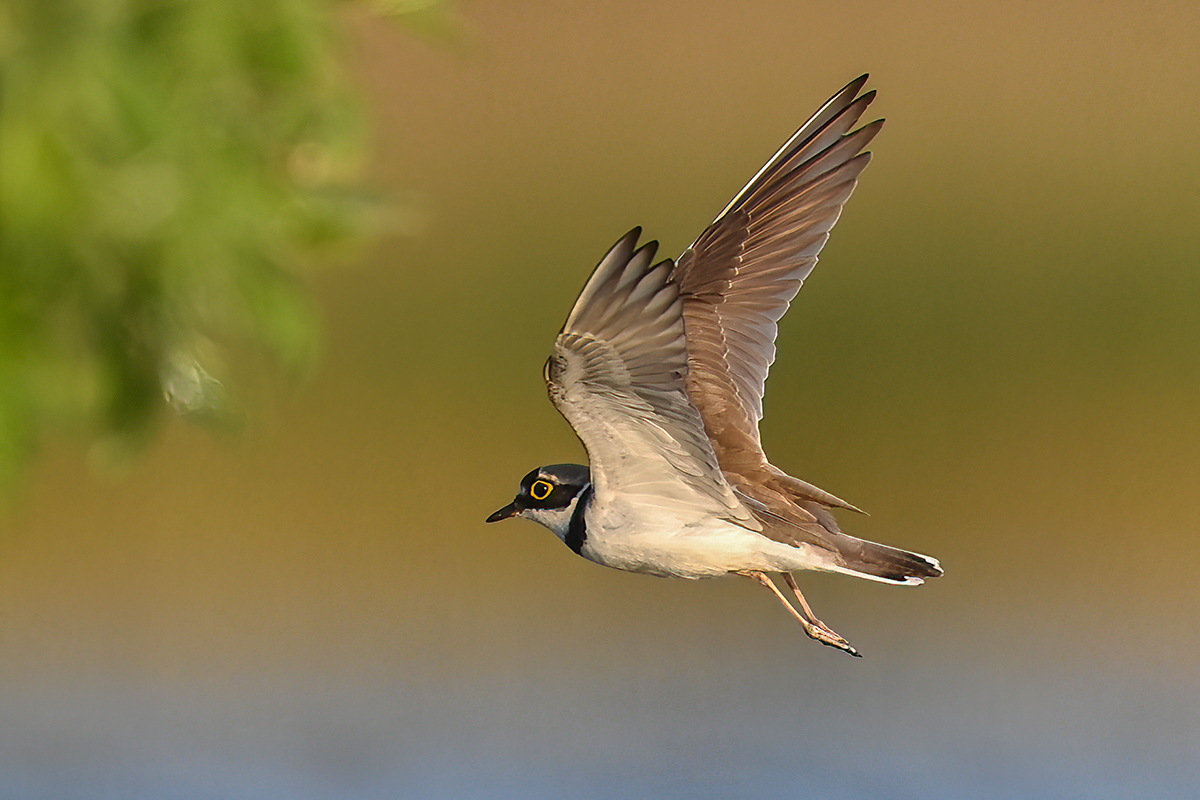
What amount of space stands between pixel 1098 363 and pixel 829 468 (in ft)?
5.27

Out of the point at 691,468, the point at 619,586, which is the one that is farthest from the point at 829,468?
the point at 691,468

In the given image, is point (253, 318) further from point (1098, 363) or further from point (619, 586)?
point (1098, 363)

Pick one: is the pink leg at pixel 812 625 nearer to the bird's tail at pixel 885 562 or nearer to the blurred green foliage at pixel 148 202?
the bird's tail at pixel 885 562

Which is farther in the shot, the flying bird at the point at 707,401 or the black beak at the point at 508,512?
the black beak at the point at 508,512

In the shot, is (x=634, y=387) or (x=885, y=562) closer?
(x=634, y=387)

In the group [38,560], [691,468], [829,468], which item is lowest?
[38,560]

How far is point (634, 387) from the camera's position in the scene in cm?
180

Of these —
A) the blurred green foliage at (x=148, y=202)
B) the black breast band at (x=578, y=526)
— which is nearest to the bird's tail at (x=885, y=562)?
the black breast band at (x=578, y=526)

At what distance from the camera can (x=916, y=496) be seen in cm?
438

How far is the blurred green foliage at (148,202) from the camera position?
1.50ft

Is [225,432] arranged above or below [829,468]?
above

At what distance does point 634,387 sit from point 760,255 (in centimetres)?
87

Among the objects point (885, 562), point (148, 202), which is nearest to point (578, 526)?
point (885, 562)

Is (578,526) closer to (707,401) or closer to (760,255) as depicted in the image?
(707,401)
